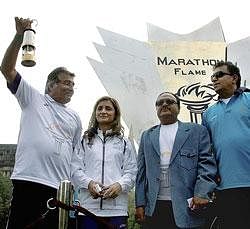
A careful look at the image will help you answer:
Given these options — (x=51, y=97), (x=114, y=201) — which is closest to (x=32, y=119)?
(x=51, y=97)

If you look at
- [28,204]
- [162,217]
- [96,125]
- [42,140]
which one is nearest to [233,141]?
[162,217]

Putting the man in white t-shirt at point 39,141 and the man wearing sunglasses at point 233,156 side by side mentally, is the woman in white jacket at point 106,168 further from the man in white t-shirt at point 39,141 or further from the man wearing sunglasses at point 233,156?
the man wearing sunglasses at point 233,156

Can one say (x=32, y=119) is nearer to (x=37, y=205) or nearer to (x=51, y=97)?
(x=51, y=97)

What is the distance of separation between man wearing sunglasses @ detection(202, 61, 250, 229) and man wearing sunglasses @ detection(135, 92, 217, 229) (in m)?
0.08

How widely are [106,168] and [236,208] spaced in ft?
3.15

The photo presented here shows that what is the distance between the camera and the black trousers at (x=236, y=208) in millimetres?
3158

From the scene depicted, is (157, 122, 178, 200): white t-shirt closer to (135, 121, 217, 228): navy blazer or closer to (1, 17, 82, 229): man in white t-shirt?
(135, 121, 217, 228): navy blazer

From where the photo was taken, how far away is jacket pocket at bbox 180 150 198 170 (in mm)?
3336

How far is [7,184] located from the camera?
15367 mm

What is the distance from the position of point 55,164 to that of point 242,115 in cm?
141

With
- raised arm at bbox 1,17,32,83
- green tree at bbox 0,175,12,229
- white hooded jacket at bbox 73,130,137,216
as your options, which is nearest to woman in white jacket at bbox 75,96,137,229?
A: white hooded jacket at bbox 73,130,137,216

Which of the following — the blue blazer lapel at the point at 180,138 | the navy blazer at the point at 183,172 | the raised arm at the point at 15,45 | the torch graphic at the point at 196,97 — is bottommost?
the navy blazer at the point at 183,172

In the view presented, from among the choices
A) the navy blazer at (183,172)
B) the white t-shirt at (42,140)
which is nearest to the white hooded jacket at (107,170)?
the navy blazer at (183,172)

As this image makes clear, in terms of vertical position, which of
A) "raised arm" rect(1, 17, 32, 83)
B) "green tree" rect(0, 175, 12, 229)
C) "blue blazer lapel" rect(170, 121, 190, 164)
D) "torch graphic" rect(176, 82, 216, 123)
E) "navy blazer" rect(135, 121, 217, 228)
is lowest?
"green tree" rect(0, 175, 12, 229)
